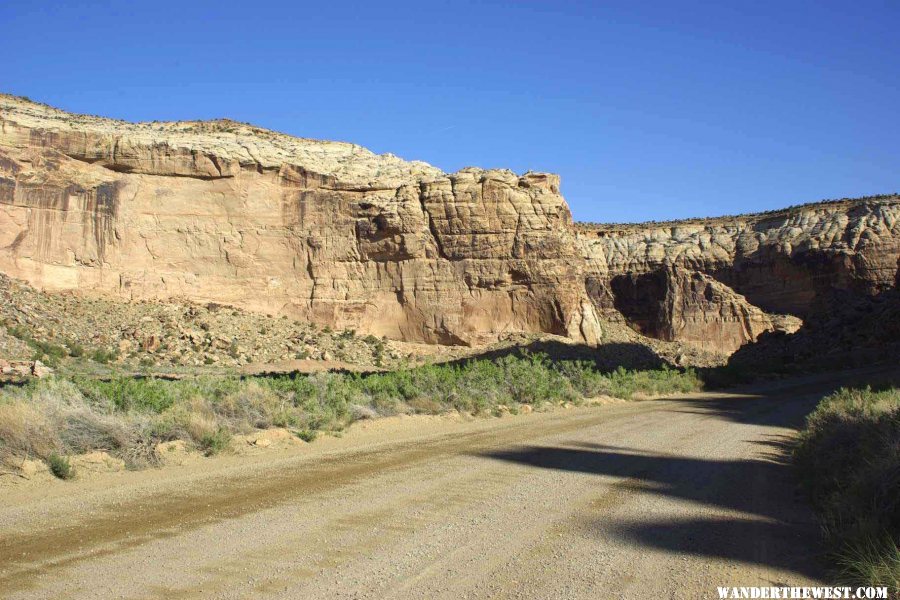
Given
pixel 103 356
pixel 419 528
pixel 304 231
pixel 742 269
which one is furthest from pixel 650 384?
pixel 742 269

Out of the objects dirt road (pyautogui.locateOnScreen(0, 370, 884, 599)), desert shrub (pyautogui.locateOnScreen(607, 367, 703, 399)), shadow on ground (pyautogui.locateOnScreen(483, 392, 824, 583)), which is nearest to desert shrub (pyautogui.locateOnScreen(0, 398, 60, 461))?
dirt road (pyautogui.locateOnScreen(0, 370, 884, 599))

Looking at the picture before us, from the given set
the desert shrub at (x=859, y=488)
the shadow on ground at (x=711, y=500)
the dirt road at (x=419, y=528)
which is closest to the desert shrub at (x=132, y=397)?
the dirt road at (x=419, y=528)

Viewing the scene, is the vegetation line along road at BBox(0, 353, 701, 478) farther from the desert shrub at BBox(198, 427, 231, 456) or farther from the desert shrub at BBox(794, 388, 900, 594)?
the desert shrub at BBox(794, 388, 900, 594)

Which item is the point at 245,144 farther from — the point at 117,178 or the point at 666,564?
the point at 666,564

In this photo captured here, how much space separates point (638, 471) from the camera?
896 cm

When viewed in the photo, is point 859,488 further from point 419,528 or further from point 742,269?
point 742,269

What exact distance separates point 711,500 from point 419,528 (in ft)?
11.1

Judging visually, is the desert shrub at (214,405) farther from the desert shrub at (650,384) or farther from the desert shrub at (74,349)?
the desert shrub at (74,349)

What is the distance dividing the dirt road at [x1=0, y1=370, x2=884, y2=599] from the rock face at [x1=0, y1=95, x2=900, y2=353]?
1255 inches

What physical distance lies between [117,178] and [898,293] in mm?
50767

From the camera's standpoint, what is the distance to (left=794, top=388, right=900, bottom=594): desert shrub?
4734 millimetres

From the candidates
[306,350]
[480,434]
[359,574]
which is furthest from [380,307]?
[359,574]

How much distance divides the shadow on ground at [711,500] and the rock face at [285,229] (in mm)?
30059

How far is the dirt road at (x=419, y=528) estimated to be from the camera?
15.0ft
